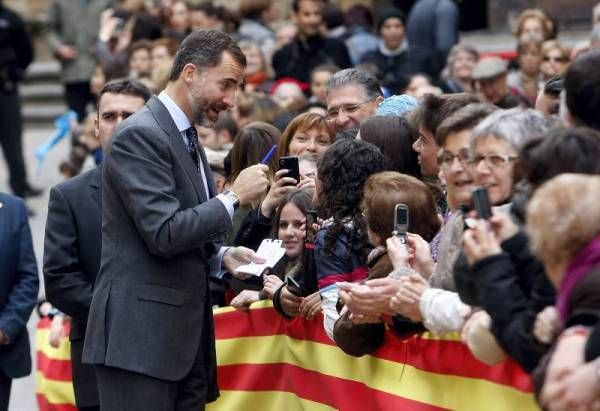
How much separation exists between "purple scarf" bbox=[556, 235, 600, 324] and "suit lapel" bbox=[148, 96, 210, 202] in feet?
8.16

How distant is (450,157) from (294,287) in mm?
1501

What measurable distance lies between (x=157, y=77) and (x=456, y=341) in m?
8.13

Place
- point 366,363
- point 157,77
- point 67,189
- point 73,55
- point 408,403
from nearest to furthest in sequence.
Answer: point 408,403, point 366,363, point 67,189, point 157,77, point 73,55

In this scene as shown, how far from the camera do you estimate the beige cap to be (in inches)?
456

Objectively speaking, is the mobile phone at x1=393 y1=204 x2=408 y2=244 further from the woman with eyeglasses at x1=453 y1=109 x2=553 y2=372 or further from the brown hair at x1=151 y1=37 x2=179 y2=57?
the brown hair at x1=151 y1=37 x2=179 y2=57

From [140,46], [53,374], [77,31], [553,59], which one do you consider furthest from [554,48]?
[77,31]

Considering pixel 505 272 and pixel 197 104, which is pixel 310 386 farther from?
pixel 505 272

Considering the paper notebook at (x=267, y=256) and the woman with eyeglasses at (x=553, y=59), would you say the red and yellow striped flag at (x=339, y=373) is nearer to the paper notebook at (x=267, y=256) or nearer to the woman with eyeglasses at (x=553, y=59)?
the paper notebook at (x=267, y=256)

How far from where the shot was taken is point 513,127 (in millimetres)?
5184

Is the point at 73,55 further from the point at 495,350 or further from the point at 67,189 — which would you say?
the point at 495,350

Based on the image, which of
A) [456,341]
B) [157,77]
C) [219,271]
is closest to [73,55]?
[157,77]

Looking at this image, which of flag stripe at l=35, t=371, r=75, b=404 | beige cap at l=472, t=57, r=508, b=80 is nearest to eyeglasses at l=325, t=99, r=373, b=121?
→ flag stripe at l=35, t=371, r=75, b=404

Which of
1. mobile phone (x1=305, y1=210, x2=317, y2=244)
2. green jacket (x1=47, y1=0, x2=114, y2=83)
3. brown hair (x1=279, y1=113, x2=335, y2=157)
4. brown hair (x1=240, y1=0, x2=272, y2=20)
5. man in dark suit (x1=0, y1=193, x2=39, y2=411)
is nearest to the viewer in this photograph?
mobile phone (x1=305, y1=210, x2=317, y2=244)

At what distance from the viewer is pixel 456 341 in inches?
227
